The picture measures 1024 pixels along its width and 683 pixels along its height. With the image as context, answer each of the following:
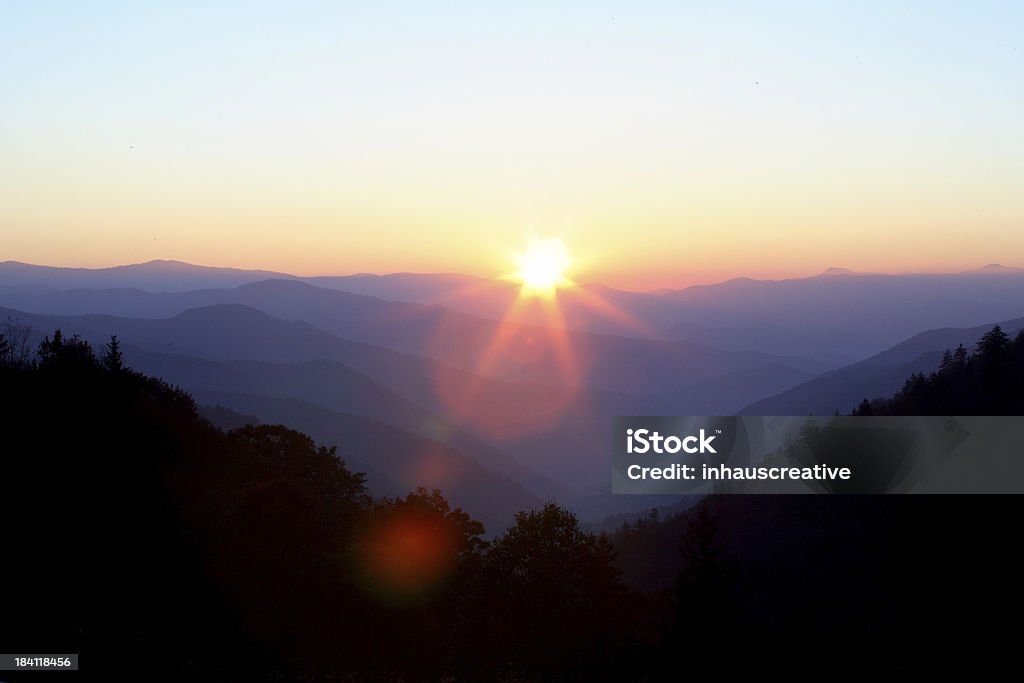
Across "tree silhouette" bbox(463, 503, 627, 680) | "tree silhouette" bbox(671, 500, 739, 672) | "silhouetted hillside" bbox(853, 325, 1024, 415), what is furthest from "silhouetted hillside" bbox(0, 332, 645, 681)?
"silhouetted hillside" bbox(853, 325, 1024, 415)

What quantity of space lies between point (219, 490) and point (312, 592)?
26.7ft

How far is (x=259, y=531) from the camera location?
113 ft

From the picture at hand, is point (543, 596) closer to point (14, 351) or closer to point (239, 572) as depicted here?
point (239, 572)

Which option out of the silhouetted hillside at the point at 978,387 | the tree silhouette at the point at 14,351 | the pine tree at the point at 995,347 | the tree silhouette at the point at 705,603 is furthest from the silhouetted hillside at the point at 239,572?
the pine tree at the point at 995,347

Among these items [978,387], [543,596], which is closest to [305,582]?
[543,596]

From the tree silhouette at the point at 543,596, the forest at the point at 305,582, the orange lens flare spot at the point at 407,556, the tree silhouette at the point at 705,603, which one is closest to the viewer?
the forest at the point at 305,582

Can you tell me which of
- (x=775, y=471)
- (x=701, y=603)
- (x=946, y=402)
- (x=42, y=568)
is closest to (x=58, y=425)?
(x=42, y=568)

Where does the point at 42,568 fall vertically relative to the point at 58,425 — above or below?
below

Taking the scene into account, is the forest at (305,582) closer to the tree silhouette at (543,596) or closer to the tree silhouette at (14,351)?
the tree silhouette at (543,596)

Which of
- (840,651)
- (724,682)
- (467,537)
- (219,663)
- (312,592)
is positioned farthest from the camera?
(467,537)

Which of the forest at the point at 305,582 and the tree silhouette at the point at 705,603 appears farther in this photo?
the tree silhouette at the point at 705,603

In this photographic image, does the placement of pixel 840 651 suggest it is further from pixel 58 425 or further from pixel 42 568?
pixel 58 425

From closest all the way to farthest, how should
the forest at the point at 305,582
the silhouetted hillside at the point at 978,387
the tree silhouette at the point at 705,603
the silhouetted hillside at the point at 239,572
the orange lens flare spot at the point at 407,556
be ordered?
1. the silhouetted hillside at the point at 239,572
2. the forest at the point at 305,582
3. the tree silhouette at the point at 705,603
4. the orange lens flare spot at the point at 407,556
5. the silhouetted hillside at the point at 978,387

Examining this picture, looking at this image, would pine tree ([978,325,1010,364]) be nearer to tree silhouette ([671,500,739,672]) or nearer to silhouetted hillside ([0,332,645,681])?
silhouetted hillside ([0,332,645,681])
